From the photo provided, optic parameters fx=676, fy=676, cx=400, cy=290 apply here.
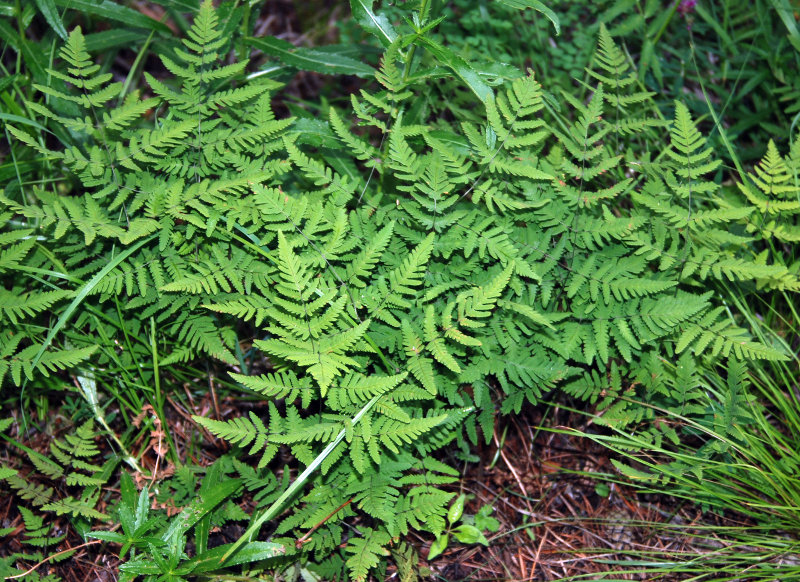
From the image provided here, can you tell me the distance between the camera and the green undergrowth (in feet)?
8.38

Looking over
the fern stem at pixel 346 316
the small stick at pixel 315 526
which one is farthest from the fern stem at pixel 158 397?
the small stick at pixel 315 526

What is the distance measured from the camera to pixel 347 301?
8.71 ft

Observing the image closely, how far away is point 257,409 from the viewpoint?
3213 mm

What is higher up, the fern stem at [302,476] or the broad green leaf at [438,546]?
the fern stem at [302,476]

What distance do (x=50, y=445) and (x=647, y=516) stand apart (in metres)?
2.66

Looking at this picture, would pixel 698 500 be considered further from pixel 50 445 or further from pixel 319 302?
pixel 50 445

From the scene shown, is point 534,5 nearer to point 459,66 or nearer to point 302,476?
point 459,66

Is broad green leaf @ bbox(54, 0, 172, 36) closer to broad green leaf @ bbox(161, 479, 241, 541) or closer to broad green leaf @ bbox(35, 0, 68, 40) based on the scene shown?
broad green leaf @ bbox(35, 0, 68, 40)

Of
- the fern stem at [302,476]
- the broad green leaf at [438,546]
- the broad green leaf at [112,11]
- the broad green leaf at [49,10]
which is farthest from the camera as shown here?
the broad green leaf at [112,11]

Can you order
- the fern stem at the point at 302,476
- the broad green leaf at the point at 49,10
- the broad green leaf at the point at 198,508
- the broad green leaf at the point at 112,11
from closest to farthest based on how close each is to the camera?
the fern stem at the point at 302,476
the broad green leaf at the point at 198,508
the broad green leaf at the point at 49,10
the broad green leaf at the point at 112,11

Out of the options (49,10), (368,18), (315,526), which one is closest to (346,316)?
(315,526)

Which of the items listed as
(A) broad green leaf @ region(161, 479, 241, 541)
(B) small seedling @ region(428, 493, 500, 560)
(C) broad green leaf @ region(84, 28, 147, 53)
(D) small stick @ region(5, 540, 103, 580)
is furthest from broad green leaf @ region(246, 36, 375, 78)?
(D) small stick @ region(5, 540, 103, 580)

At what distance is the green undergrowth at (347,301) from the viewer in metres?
2.55

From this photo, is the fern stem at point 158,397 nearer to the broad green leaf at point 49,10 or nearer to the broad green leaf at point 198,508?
the broad green leaf at point 198,508
